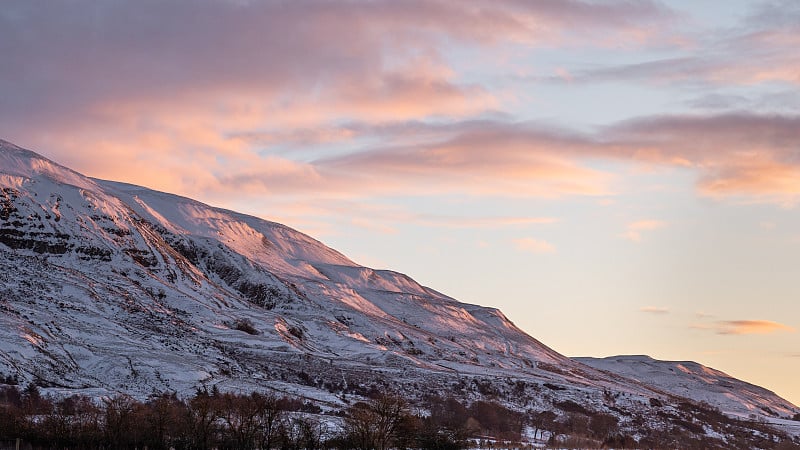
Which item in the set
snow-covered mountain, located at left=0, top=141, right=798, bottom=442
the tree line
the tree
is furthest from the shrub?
the tree

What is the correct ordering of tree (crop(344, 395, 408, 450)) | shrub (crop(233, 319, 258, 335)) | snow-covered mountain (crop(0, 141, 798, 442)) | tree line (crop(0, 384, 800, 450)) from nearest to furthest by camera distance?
1. tree line (crop(0, 384, 800, 450))
2. tree (crop(344, 395, 408, 450))
3. snow-covered mountain (crop(0, 141, 798, 442))
4. shrub (crop(233, 319, 258, 335))

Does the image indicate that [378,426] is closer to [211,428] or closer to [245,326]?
[211,428]

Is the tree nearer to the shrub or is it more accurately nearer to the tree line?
the tree line

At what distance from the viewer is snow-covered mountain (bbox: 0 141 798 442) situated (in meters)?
105

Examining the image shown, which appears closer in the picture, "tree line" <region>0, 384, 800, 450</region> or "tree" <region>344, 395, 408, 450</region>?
"tree line" <region>0, 384, 800, 450</region>

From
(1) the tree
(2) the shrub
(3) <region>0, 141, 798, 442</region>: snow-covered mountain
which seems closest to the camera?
(1) the tree

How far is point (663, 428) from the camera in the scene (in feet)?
390

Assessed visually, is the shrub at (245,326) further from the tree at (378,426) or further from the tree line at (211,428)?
the tree at (378,426)

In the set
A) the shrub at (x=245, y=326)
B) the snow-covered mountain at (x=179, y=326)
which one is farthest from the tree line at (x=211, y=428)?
the shrub at (x=245, y=326)

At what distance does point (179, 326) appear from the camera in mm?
131750

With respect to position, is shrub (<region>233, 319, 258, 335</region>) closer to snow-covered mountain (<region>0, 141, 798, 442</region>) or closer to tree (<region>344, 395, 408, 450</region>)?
snow-covered mountain (<region>0, 141, 798, 442</region>)

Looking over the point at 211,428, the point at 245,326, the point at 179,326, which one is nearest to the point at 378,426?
the point at 211,428

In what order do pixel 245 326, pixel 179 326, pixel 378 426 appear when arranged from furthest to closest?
pixel 245 326, pixel 179 326, pixel 378 426

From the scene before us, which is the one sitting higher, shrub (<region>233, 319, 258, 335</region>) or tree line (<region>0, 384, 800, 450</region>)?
shrub (<region>233, 319, 258, 335</region>)
